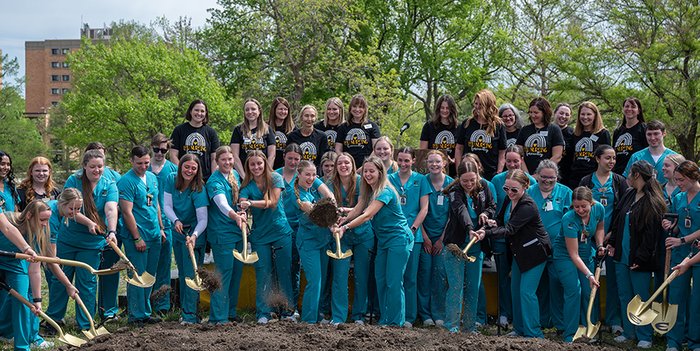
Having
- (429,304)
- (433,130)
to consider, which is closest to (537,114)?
(433,130)

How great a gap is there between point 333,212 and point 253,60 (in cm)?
2166

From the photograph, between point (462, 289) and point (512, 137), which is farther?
point (512, 137)

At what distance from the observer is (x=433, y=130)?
9070mm

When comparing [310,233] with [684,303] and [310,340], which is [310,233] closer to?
[310,340]

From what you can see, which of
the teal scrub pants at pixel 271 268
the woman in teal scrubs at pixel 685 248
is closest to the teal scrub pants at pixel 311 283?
the teal scrub pants at pixel 271 268

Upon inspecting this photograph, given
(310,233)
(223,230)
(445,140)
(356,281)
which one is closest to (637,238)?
(445,140)

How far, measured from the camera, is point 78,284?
295 inches

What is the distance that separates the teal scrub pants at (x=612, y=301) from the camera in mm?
7617

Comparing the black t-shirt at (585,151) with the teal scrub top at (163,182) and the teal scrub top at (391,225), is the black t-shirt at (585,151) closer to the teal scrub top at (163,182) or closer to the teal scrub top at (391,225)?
the teal scrub top at (391,225)

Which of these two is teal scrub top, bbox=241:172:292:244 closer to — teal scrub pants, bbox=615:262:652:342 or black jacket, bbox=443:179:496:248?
black jacket, bbox=443:179:496:248

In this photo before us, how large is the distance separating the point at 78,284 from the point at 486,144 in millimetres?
4781

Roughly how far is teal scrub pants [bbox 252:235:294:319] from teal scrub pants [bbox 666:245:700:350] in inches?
150

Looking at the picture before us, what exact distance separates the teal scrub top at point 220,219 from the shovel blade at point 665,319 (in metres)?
4.17

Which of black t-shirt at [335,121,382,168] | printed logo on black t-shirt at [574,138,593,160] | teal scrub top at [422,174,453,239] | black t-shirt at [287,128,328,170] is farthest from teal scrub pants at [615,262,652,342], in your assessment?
black t-shirt at [287,128,328,170]
